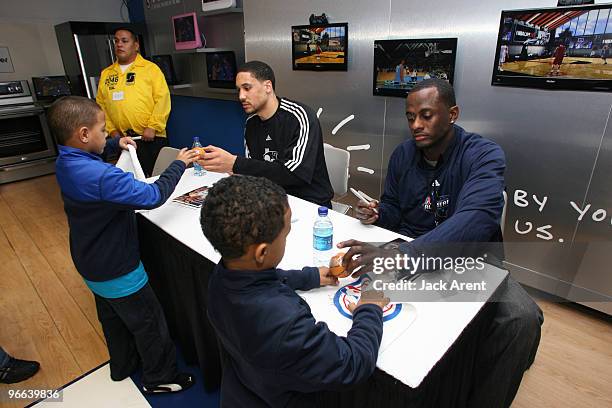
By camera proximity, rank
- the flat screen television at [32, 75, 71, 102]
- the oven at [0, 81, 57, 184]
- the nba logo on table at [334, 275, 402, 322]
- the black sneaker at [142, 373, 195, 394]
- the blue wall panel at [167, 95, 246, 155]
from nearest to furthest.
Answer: the nba logo on table at [334, 275, 402, 322] < the black sneaker at [142, 373, 195, 394] < the blue wall panel at [167, 95, 246, 155] < the oven at [0, 81, 57, 184] < the flat screen television at [32, 75, 71, 102]

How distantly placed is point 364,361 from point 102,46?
17.3 ft

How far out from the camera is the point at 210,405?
1.72m

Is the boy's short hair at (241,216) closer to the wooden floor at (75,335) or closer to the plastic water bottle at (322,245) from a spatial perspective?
the plastic water bottle at (322,245)

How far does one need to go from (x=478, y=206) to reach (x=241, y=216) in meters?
0.98

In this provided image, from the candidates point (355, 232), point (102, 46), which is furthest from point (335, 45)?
point (102, 46)

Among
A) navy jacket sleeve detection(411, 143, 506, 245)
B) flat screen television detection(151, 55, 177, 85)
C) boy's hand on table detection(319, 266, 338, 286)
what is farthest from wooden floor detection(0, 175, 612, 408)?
flat screen television detection(151, 55, 177, 85)

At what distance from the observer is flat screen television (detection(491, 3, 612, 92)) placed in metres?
1.89

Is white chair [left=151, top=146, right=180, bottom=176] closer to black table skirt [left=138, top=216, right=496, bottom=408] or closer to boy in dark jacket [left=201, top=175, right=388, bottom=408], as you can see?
black table skirt [left=138, top=216, right=496, bottom=408]

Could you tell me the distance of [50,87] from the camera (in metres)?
4.93

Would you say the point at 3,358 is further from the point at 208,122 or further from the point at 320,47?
the point at 208,122

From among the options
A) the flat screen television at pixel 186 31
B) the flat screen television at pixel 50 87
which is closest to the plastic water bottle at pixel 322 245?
the flat screen television at pixel 186 31

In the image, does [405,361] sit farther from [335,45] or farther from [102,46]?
[102,46]

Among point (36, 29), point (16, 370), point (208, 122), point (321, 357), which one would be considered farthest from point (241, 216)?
point (36, 29)

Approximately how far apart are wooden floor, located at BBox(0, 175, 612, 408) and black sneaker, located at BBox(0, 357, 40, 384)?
3 cm
